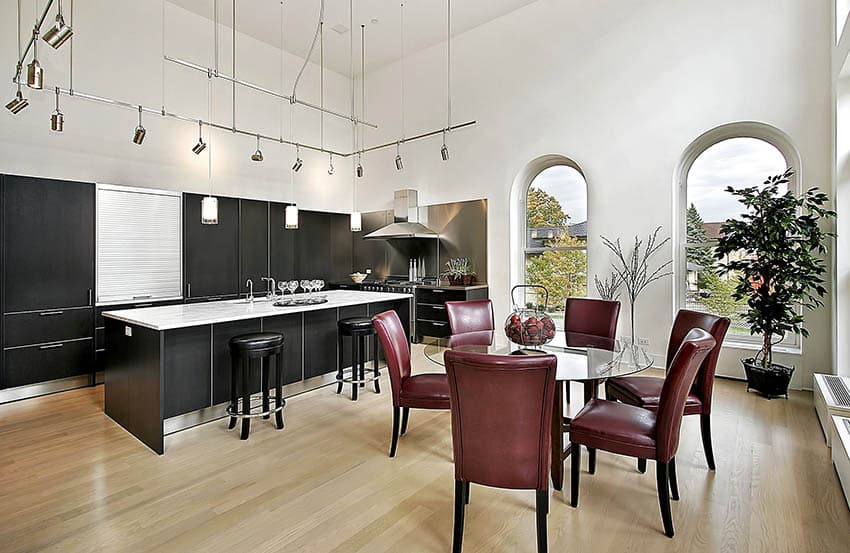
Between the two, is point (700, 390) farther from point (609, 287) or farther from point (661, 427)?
point (609, 287)

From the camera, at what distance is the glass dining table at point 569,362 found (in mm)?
2312

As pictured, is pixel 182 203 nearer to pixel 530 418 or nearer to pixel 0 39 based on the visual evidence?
pixel 0 39

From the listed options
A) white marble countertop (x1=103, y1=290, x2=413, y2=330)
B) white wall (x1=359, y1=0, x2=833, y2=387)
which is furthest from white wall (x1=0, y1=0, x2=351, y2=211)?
white wall (x1=359, y1=0, x2=833, y2=387)

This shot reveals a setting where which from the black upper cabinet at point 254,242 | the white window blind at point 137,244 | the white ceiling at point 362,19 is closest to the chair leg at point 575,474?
the white window blind at point 137,244

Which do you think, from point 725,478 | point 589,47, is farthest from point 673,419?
point 589,47

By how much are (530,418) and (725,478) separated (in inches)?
65.7

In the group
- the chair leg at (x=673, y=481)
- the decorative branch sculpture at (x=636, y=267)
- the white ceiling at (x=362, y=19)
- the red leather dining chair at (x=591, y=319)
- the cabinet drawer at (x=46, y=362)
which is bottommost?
the chair leg at (x=673, y=481)

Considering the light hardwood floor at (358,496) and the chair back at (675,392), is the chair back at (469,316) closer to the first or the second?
the light hardwood floor at (358,496)

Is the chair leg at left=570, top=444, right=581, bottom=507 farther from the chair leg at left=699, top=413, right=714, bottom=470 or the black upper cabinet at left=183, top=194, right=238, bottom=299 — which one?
the black upper cabinet at left=183, top=194, right=238, bottom=299

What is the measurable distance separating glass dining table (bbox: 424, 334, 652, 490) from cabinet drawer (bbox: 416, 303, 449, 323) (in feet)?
10.3

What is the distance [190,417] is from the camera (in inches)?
134

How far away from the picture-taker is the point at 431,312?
6.56m

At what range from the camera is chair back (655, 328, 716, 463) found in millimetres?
2021

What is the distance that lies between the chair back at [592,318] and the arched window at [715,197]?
5.99ft
